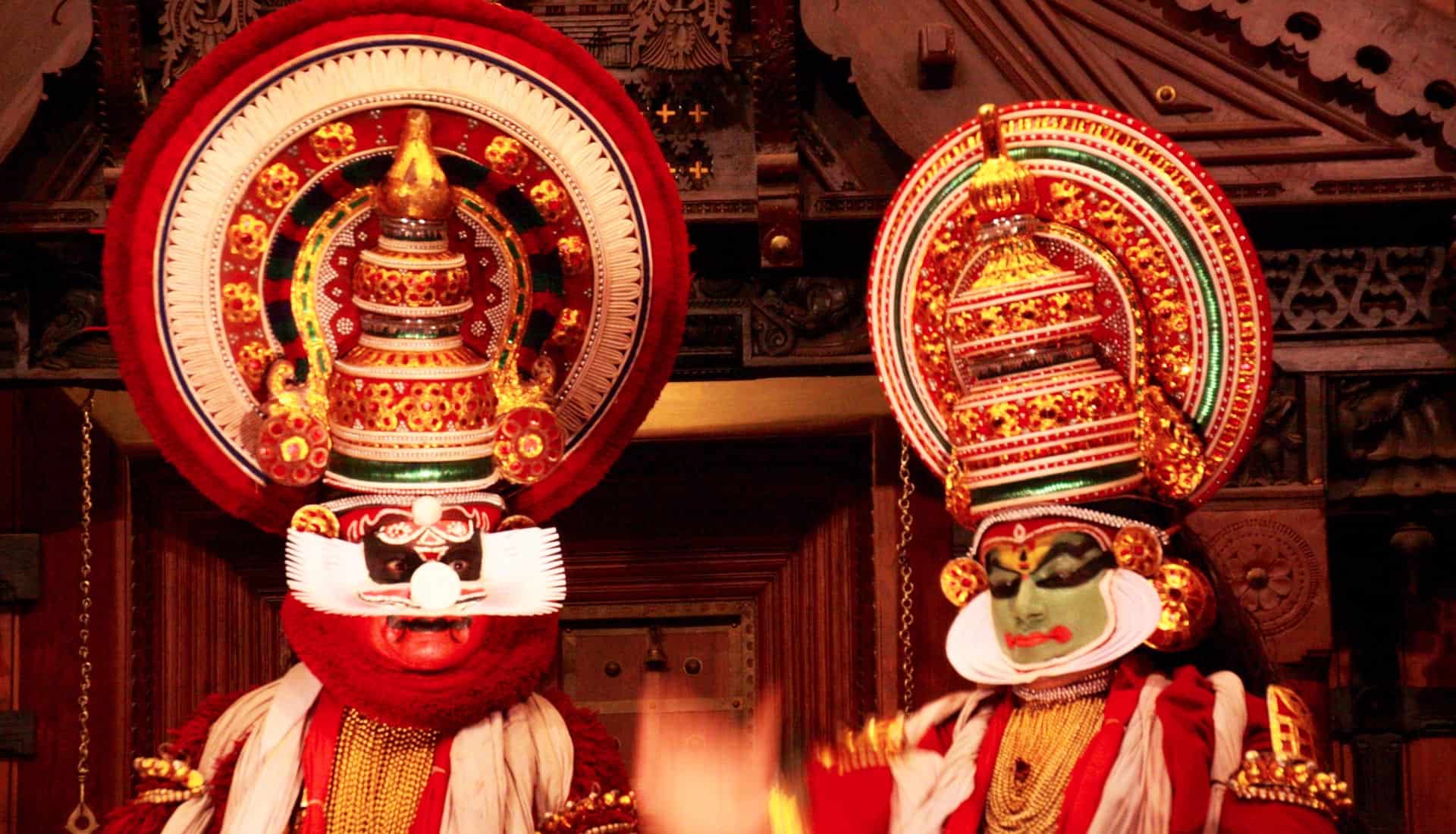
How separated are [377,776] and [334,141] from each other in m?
0.93

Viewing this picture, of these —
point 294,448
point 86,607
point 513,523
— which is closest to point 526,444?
point 513,523

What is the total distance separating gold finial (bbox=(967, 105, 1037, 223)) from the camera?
151 inches

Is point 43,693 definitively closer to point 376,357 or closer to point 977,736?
point 376,357

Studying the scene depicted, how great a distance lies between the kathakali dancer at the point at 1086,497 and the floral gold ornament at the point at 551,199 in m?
0.54

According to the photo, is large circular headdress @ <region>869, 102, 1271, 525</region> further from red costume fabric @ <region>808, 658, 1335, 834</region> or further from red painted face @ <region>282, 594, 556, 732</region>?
red painted face @ <region>282, 594, 556, 732</region>

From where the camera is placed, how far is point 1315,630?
4.37m

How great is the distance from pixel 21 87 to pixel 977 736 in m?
1.90

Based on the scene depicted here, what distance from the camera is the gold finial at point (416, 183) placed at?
382 centimetres

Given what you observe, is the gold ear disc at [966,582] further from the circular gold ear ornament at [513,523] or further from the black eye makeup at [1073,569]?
the circular gold ear ornament at [513,523]

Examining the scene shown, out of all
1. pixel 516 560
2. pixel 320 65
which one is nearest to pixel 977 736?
pixel 516 560

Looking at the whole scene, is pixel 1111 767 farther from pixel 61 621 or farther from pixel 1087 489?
pixel 61 621

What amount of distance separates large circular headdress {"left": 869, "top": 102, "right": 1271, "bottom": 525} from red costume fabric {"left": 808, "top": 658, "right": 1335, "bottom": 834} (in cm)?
29

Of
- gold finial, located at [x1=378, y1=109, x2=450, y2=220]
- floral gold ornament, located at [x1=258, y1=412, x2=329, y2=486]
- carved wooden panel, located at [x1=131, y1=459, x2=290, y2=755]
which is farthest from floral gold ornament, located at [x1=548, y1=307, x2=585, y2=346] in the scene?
carved wooden panel, located at [x1=131, y1=459, x2=290, y2=755]

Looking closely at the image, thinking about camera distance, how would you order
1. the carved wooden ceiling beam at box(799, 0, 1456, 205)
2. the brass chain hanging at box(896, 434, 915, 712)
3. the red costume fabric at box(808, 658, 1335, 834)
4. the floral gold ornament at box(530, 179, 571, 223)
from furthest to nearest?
the brass chain hanging at box(896, 434, 915, 712), the carved wooden ceiling beam at box(799, 0, 1456, 205), the floral gold ornament at box(530, 179, 571, 223), the red costume fabric at box(808, 658, 1335, 834)
